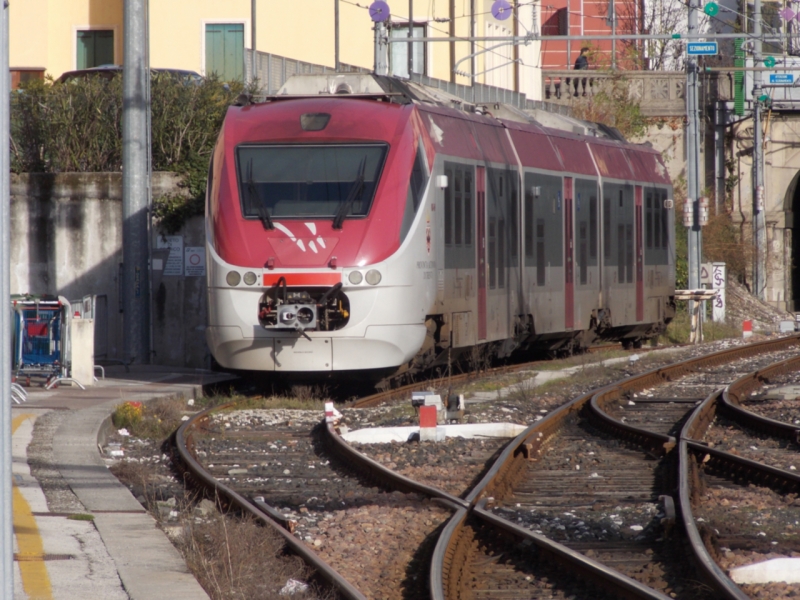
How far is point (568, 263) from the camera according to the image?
63.3ft

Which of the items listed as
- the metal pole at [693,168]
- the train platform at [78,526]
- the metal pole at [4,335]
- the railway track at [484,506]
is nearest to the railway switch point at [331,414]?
the railway track at [484,506]

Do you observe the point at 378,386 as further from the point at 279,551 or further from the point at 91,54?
the point at 91,54

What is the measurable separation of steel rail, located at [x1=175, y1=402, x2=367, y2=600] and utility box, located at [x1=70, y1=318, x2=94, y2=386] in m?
3.85

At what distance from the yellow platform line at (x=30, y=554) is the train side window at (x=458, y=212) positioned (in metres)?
7.93

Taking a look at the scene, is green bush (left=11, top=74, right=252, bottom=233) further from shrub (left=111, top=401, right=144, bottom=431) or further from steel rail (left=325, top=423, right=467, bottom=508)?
steel rail (left=325, top=423, right=467, bottom=508)

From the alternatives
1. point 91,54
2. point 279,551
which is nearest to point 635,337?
point 279,551

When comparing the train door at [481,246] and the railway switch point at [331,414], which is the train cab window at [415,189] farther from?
the railway switch point at [331,414]

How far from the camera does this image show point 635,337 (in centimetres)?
2414

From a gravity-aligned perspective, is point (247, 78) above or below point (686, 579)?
above

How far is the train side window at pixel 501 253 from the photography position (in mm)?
16906

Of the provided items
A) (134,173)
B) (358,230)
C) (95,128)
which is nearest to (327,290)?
(358,230)

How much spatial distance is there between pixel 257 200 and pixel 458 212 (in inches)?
100

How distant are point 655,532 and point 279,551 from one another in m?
2.07

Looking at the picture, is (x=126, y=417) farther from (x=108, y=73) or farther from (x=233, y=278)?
(x=108, y=73)
